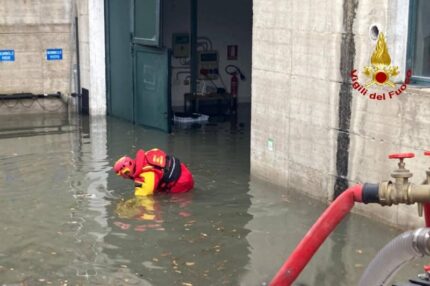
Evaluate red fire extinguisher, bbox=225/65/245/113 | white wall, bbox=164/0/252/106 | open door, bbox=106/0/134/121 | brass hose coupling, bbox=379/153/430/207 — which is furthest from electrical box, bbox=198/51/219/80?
brass hose coupling, bbox=379/153/430/207

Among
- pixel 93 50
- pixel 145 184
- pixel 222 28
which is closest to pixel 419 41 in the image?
pixel 145 184

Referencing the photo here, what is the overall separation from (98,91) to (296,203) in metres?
9.32

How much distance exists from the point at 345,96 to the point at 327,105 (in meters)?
0.42

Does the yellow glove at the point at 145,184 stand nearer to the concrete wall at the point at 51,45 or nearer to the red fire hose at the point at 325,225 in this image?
the red fire hose at the point at 325,225

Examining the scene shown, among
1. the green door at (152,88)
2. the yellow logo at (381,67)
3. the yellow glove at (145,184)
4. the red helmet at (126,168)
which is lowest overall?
the yellow glove at (145,184)

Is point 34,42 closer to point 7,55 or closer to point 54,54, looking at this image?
point 54,54

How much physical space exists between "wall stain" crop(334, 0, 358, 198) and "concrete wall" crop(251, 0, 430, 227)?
0.05 feet

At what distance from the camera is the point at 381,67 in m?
10.2

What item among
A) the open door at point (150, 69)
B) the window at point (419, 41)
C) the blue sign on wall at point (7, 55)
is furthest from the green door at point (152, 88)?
the window at point (419, 41)

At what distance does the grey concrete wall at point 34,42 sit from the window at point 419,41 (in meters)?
12.2

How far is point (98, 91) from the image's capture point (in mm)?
19422

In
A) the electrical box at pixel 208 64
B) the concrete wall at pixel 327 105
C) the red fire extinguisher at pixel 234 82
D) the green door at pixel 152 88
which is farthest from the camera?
the electrical box at pixel 208 64

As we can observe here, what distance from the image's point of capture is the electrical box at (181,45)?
20656 mm

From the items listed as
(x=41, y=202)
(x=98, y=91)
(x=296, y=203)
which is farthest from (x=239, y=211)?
(x=98, y=91)
